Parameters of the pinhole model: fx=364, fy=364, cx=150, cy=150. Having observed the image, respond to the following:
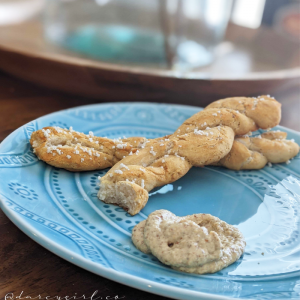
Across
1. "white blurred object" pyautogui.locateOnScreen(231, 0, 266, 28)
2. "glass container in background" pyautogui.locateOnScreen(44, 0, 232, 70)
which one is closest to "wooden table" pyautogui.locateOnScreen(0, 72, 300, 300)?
"glass container in background" pyautogui.locateOnScreen(44, 0, 232, 70)

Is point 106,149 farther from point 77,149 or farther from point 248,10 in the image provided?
point 248,10

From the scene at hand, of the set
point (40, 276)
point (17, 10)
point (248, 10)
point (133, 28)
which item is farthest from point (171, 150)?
point (248, 10)

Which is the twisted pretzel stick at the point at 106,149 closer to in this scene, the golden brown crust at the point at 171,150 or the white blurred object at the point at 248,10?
the golden brown crust at the point at 171,150

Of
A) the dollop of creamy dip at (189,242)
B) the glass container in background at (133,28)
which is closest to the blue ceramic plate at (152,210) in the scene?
the dollop of creamy dip at (189,242)

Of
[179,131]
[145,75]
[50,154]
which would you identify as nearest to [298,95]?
[145,75]

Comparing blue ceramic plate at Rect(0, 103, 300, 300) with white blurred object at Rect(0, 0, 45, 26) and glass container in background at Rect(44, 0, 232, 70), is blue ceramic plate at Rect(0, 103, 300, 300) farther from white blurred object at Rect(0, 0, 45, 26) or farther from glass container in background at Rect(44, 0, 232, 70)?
A: white blurred object at Rect(0, 0, 45, 26)

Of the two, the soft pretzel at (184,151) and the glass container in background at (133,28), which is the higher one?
the glass container in background at (133,28)

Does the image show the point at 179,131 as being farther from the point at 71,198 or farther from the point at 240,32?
the point at 240,32
